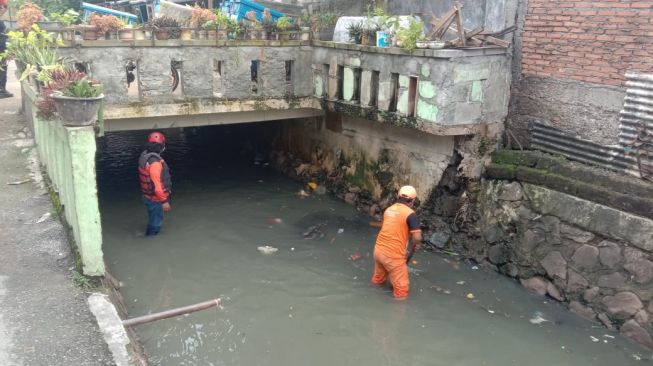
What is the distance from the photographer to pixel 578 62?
703 cm

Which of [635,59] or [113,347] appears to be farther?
[635,59]

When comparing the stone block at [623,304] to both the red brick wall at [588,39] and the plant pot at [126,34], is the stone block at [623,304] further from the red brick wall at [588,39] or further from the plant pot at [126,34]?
the plant pot at [126,34]

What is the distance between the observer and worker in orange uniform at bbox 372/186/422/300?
6.67 metres

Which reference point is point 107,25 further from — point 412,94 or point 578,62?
point 578,62

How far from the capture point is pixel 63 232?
618 cm

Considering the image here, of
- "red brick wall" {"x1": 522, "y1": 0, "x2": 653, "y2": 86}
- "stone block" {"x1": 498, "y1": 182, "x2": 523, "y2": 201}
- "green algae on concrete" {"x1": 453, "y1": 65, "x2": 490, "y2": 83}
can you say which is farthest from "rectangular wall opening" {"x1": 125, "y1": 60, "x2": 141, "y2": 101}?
"red brick wall" {"x1": 522, "y1": 0, "x2": 653, "y2": 86}

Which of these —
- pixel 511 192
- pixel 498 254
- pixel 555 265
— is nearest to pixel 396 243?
pixel 498 254

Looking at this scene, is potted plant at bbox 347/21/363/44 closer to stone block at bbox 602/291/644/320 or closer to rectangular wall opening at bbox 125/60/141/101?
rectangular wall opening at bbox 125/60/141/101

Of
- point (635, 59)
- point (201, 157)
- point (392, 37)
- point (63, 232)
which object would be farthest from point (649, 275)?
point (201, 157)

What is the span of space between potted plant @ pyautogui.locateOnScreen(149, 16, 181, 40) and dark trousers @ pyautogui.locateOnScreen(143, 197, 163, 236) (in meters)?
2.50

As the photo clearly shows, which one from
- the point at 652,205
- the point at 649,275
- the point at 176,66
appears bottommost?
the point at 649,275

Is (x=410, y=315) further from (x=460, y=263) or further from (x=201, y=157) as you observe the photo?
(x=201, y=157)

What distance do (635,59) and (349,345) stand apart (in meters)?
4.72

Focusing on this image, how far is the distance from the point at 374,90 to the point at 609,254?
4138mm
